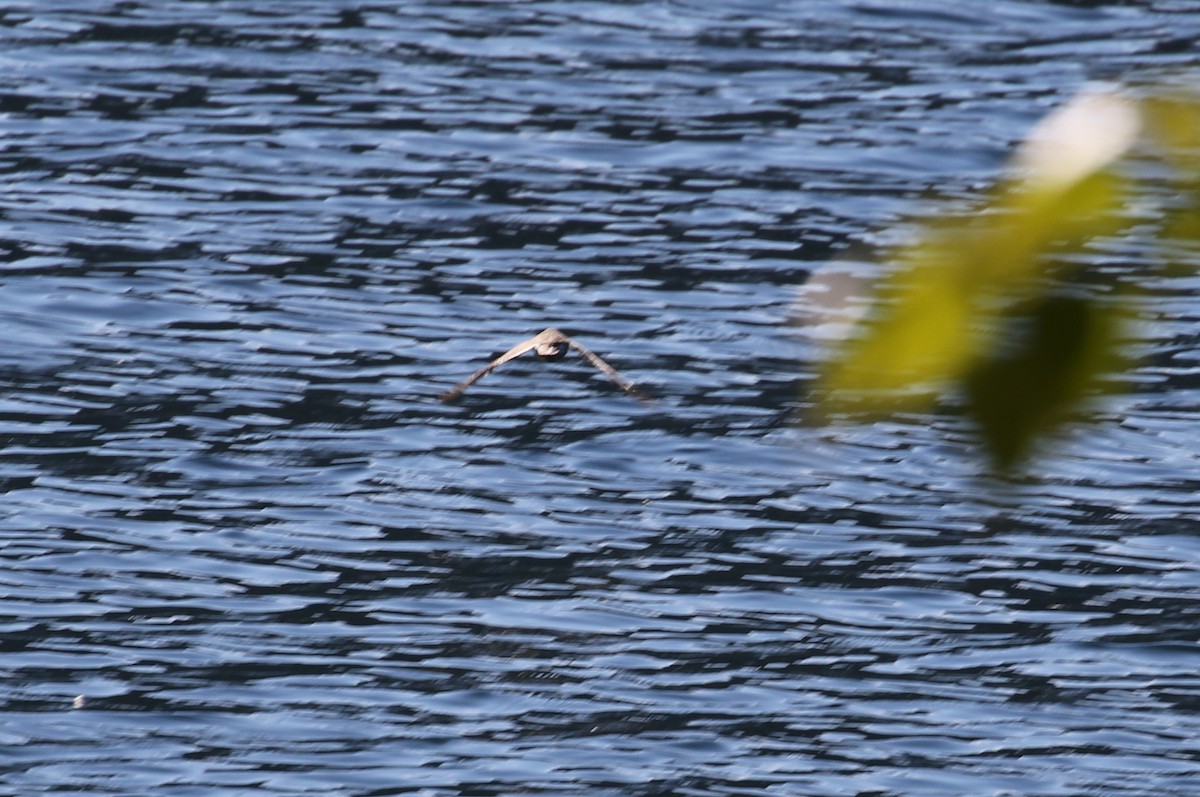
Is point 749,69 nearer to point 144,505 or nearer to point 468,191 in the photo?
point 468,191

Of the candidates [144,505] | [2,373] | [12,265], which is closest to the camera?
[144,505]

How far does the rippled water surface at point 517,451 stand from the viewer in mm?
10461

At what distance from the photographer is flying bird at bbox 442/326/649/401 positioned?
13000 mm

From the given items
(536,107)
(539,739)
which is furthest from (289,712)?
(536,107)

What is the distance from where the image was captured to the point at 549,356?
1395 centimetres

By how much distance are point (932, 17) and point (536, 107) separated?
5.09 metres

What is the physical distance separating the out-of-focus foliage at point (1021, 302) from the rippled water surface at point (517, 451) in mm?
4659

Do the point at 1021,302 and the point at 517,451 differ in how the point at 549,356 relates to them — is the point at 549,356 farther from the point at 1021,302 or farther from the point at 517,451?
the point at 1021,302

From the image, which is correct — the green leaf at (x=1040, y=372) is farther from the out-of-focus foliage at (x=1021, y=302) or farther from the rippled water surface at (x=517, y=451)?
the rippled water surface at (x=517, y=451)

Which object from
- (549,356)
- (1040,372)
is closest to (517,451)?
(549,356)

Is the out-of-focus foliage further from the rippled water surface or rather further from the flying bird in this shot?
the flying bird

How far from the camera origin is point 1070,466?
13742 millimetres

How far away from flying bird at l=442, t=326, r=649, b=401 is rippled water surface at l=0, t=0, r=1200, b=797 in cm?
12

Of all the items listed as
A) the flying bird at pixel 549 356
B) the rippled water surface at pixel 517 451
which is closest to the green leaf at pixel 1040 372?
the rippled water surface at pixel 517 451
